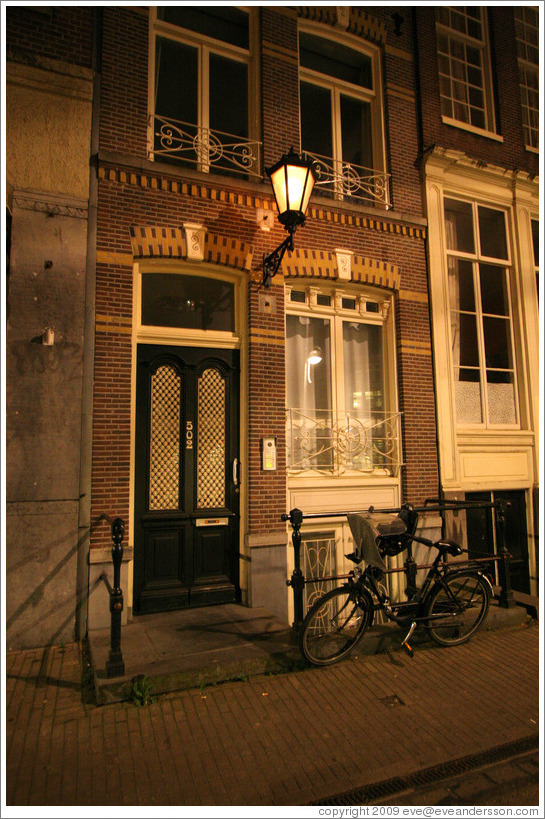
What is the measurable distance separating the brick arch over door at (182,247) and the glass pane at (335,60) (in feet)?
12.8

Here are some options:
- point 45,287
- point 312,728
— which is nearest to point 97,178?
point 45,287

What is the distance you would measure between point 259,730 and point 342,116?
8.70 m

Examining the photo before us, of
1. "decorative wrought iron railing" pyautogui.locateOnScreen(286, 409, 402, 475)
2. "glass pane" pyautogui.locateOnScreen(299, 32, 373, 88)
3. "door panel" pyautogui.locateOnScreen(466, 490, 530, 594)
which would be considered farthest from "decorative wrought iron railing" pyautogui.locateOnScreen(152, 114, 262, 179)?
"door panel" pyautogui.locateOnScreen(466, 490, 530, 594)

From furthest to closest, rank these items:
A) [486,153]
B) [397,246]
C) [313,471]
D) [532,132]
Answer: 1. [532,132]
2. [486,153]
3. [397,246]
4. [313,471]

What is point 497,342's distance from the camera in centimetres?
873

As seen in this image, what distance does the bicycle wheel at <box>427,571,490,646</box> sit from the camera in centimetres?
495

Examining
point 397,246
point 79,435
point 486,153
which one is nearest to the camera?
point 79,435

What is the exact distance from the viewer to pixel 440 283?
309 inches

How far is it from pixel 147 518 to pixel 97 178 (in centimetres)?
412

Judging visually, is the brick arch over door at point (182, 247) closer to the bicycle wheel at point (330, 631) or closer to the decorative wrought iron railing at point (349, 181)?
the decorative wrought iron railing at point (349, 181)

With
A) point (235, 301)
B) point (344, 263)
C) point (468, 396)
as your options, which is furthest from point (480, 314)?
point (235, 301)

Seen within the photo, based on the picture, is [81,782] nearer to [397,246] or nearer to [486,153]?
[397,246]

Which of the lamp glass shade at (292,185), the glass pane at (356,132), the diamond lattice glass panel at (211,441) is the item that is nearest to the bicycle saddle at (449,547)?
the diamond lattice glass panel at (211,441)

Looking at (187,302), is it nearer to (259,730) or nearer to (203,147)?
(203,147)
